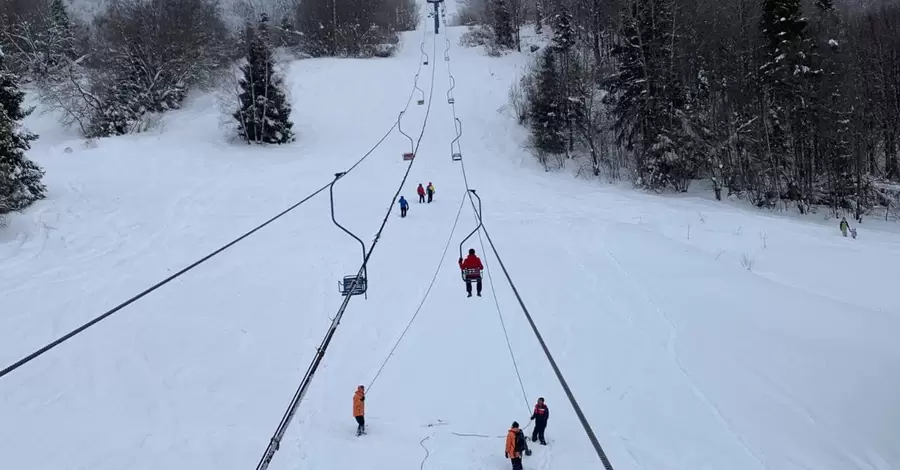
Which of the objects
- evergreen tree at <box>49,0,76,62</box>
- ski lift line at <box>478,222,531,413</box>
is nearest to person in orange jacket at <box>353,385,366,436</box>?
ski lift line at <box>478,222,531,413</box>

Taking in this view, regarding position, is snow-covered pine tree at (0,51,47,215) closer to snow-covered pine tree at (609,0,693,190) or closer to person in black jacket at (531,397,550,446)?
person in black jacket at (531,397,550,446)

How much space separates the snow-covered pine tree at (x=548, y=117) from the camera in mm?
40312

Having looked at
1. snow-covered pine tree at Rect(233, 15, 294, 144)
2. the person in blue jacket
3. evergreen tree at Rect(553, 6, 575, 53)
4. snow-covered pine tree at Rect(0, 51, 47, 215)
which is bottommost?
the person in blue jacket

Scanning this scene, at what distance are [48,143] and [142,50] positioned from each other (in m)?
12.0

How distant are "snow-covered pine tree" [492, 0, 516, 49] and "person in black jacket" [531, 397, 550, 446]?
6011 centimetres

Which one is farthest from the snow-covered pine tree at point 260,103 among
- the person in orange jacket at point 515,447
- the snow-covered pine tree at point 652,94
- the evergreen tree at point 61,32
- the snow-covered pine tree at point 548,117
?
the person in orange jacket at point 515,447

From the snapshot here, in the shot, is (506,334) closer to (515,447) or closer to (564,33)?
(515,447)

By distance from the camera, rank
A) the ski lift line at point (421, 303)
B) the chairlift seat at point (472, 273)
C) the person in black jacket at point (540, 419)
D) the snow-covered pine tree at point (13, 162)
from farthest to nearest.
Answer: the snow-covered pine tree at point (13, 162)
the chairlift seat at point (472, 273)
the ski lift line at point (421, 303)
the person in black jacket at point (540, 419)

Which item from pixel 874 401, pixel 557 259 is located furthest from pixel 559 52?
pixel 874 401

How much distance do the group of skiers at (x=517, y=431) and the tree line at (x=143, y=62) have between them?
1966cm

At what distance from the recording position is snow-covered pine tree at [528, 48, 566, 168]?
4031 centimetres

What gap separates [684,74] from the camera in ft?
118

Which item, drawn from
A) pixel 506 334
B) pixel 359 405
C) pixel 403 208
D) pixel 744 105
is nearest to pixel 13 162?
pixel 403 208

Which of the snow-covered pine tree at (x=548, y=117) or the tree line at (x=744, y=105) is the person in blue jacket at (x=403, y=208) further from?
the snow-covered pine tree at (x=548, y=117)
